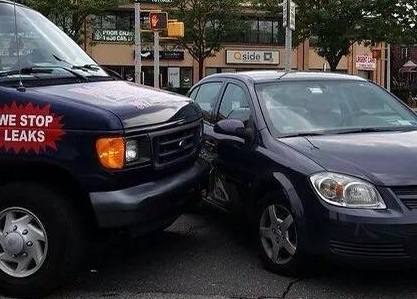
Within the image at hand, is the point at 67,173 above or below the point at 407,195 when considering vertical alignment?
above

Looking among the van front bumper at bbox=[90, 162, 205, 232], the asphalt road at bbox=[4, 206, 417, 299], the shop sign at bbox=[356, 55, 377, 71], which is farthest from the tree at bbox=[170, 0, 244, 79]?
the van front bumper at bbox=[90, 162, 205, 232]

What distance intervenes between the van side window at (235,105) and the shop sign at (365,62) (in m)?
40.6

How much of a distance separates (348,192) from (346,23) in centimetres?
2323

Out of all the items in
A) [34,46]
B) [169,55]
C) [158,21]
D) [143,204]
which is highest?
[158,21]

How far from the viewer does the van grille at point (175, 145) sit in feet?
14.9

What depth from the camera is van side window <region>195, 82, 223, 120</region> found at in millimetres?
6613

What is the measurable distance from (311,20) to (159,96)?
2242 centimetres

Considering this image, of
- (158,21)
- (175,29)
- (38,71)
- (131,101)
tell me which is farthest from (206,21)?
(131,101)

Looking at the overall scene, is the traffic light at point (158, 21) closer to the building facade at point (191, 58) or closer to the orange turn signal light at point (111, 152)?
the orange turn signal light at point (111, 152)

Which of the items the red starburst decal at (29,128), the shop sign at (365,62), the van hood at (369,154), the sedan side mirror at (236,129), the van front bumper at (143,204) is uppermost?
the shop sign at (365,62)

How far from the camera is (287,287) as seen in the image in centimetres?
452

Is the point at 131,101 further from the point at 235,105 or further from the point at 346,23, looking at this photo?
the point at 346,23

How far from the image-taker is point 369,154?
14.7 feet

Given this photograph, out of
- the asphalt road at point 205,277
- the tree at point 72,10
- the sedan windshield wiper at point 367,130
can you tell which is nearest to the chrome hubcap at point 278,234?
the asphalt road at point 205,277
